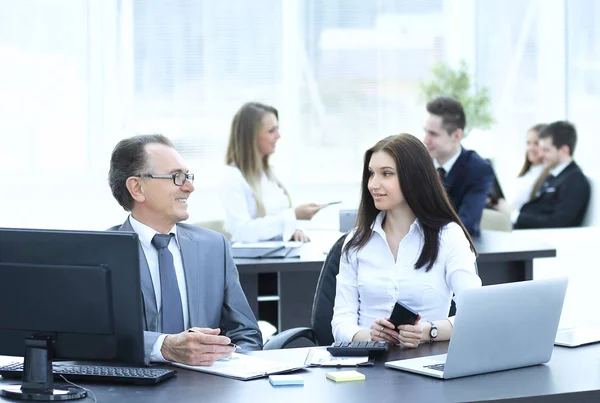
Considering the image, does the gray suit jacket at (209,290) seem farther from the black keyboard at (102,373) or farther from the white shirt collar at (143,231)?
the black keyboard at (102,373)

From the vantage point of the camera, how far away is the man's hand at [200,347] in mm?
2496

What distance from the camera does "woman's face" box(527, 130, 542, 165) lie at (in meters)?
7.69

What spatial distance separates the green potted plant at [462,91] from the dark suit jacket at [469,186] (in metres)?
2.27

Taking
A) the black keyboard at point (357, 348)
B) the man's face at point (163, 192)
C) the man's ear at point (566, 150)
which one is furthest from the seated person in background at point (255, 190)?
the man's ear at point (566, 150)

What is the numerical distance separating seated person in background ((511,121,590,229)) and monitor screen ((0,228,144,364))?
5.37 metres

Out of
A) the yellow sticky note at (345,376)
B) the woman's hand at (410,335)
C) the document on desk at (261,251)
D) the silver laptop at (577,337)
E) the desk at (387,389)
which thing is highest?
the document on desk at (261,251)

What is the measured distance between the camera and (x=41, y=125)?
7391mm

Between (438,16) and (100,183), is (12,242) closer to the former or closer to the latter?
(100,183)

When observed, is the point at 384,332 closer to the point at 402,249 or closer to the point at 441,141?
the point at 402,249

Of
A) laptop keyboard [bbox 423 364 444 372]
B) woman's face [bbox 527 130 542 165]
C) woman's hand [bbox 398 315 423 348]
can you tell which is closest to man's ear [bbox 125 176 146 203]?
woman's hand [bbox 398 315 423 348]

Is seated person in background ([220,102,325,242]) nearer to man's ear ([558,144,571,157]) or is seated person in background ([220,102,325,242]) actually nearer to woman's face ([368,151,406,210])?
woman's face ([368,151,406,210])

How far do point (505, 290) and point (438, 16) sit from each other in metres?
6.01

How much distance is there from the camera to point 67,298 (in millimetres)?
2250

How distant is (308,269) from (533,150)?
12.9ft
